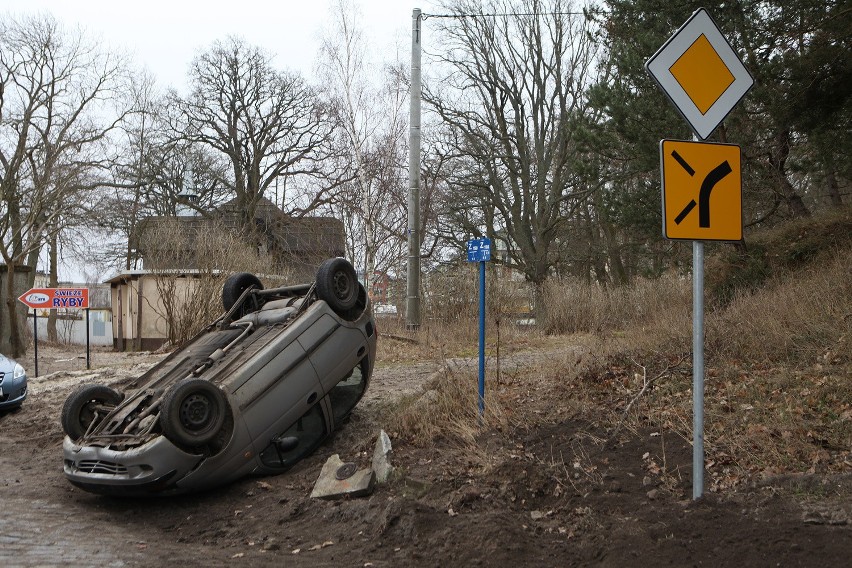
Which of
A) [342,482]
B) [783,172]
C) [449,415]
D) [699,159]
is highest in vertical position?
[783,172]

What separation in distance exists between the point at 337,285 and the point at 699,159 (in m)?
4.64

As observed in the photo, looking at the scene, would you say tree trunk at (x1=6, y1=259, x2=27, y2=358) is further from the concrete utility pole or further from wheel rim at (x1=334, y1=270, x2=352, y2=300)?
wheel rim at (x1=334, y1=270, x2=352, y2=300)

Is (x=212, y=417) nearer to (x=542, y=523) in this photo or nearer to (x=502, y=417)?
(x=502, y=417)

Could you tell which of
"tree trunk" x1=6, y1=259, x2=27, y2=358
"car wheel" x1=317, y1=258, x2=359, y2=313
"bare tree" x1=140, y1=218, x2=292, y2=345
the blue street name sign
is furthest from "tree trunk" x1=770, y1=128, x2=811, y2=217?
"tree trunk" x1=6, y1=259, x2=27, y2=358

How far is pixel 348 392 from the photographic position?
921 centimetres

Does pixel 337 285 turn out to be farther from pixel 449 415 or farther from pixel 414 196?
pixel 414 196

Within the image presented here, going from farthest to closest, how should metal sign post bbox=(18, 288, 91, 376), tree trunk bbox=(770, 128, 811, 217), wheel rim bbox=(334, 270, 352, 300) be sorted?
metal sign post bbox=(18, 288, 91, 376) → tree trunk bbox=(770, 128, 811, 217) → wheel rim bbox=(334, 270, 352, 300)

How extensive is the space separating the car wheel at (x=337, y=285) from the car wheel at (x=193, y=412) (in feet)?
5.49

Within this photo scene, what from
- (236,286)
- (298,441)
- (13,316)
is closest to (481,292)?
(298,441)

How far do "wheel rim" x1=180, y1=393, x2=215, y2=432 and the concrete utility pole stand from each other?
36.2 ft

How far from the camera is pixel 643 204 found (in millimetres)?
16469

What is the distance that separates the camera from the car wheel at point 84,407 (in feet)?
27.4

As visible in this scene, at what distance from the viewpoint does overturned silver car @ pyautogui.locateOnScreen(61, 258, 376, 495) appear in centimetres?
739

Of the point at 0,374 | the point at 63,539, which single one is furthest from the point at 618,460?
the point at 0,374
